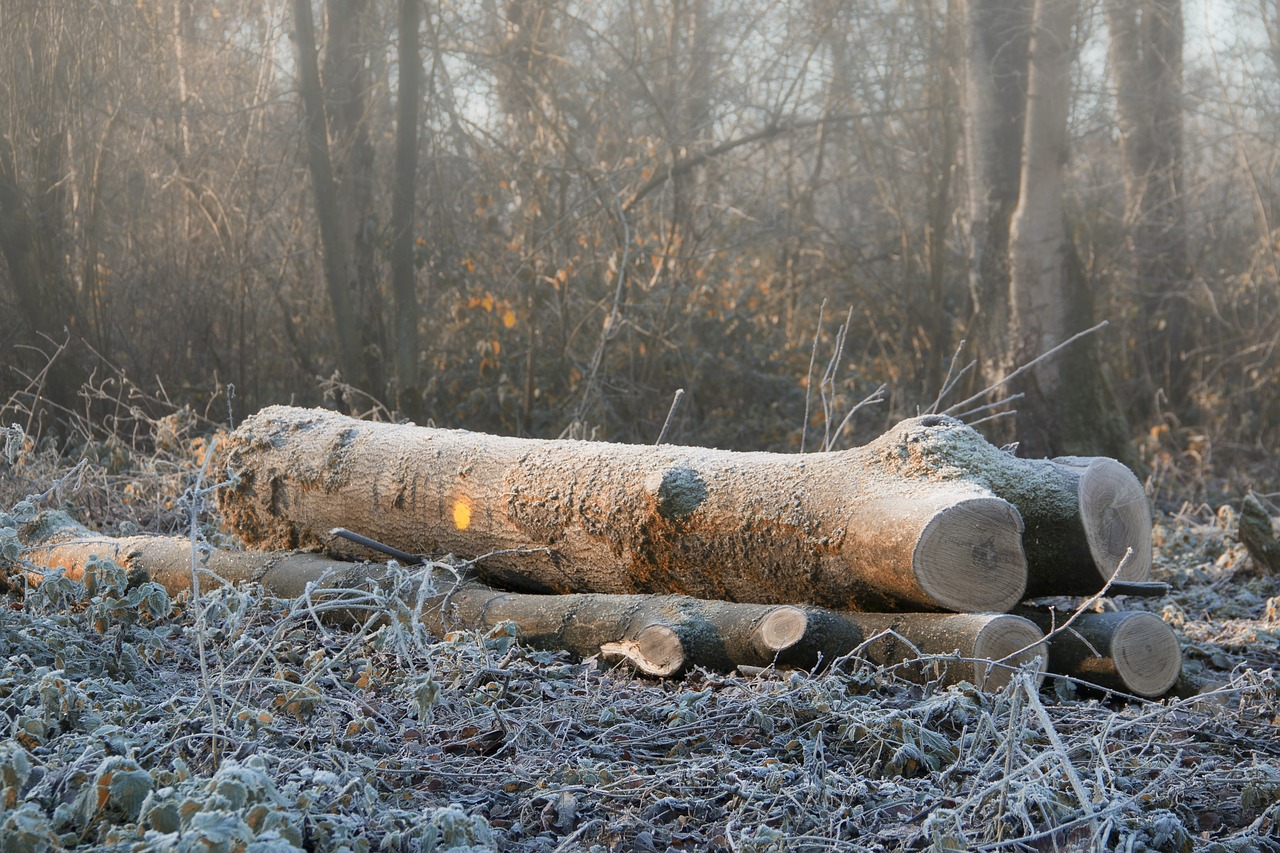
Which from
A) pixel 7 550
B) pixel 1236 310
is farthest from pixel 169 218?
pixel 1236 310

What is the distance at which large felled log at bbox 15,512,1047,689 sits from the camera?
3309mm

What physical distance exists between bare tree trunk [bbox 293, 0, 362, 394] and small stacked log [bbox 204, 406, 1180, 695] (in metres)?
5.06

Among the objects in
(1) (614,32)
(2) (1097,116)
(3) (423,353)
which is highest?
(1) (614,32)

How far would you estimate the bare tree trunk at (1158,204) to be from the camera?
10992mm

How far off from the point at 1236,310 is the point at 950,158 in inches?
123

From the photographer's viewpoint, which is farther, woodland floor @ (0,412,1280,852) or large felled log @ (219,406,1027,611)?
large felled log @ (219,406,1027,611)

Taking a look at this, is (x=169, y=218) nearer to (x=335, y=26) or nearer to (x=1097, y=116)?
(x=335, y=26)

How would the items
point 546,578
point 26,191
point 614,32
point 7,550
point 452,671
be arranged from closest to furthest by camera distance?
point 452,671
point 7,550
point 546,578
point 26,191
point 614,32

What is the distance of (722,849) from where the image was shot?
251cm

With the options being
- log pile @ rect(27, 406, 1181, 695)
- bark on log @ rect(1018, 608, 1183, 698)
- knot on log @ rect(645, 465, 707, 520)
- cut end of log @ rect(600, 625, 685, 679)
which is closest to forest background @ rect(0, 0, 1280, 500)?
log pile @ rect(27, 406, 1181, 695)

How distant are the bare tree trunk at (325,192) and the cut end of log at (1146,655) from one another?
23.4 feet

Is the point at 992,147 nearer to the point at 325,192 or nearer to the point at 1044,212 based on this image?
the point at 1044,212

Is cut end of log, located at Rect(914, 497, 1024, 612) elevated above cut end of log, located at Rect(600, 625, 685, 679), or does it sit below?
above

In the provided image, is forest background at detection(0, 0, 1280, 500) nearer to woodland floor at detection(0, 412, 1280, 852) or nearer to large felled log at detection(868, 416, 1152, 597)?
large felled log at detection(868, 416, 1152, 597)
